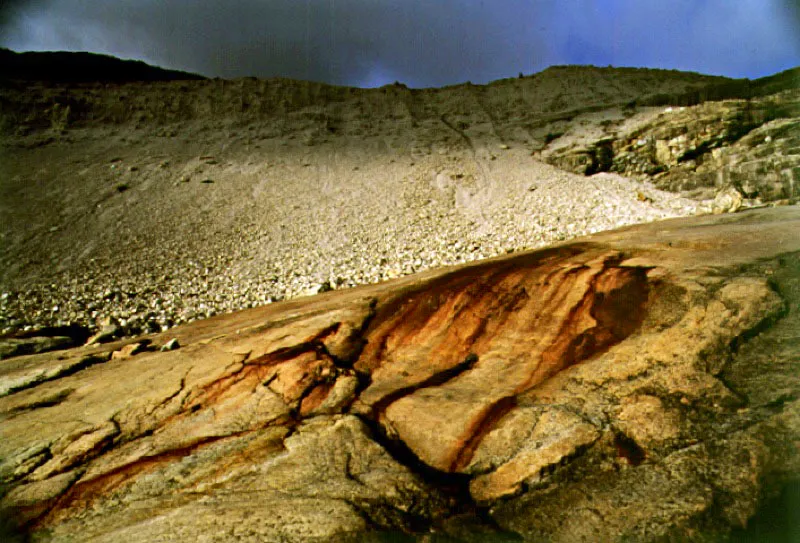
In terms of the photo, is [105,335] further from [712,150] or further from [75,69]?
[75,69]

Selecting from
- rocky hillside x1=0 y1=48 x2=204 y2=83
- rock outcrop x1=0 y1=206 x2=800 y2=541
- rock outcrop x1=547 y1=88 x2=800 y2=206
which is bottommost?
rock outcrop x1=0 y1=206 x2=800 y2=541

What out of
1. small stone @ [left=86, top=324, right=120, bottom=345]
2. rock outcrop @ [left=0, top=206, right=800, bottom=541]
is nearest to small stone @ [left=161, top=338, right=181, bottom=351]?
rock outcrop @ [left=0, top=206, right=800, bottom=541]

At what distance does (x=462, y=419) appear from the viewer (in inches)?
113

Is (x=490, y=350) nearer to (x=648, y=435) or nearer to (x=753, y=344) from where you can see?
(x=648, y=435)

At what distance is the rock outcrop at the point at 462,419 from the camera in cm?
221

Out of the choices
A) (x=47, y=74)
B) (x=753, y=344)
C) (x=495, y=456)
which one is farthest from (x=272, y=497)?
(x=47, y=74)

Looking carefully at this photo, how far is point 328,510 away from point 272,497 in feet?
1.29

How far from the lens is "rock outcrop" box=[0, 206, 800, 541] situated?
2.21 metres

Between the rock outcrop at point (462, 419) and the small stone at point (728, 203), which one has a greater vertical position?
the small stone at point (728, 203)

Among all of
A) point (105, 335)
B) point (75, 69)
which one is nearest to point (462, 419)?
point (105, 335)

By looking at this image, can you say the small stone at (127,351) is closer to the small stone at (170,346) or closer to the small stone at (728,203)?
the small stone at (170,346)

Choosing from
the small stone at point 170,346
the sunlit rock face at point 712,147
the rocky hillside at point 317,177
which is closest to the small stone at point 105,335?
the rocky hillside at point 317,177

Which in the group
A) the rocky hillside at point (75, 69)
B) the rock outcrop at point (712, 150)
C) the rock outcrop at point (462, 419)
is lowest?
the rock outcrop at point (462, 419)

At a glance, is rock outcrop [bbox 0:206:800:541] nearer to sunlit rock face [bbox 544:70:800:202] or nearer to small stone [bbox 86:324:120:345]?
small stone [bbox 86:324:120:345]
